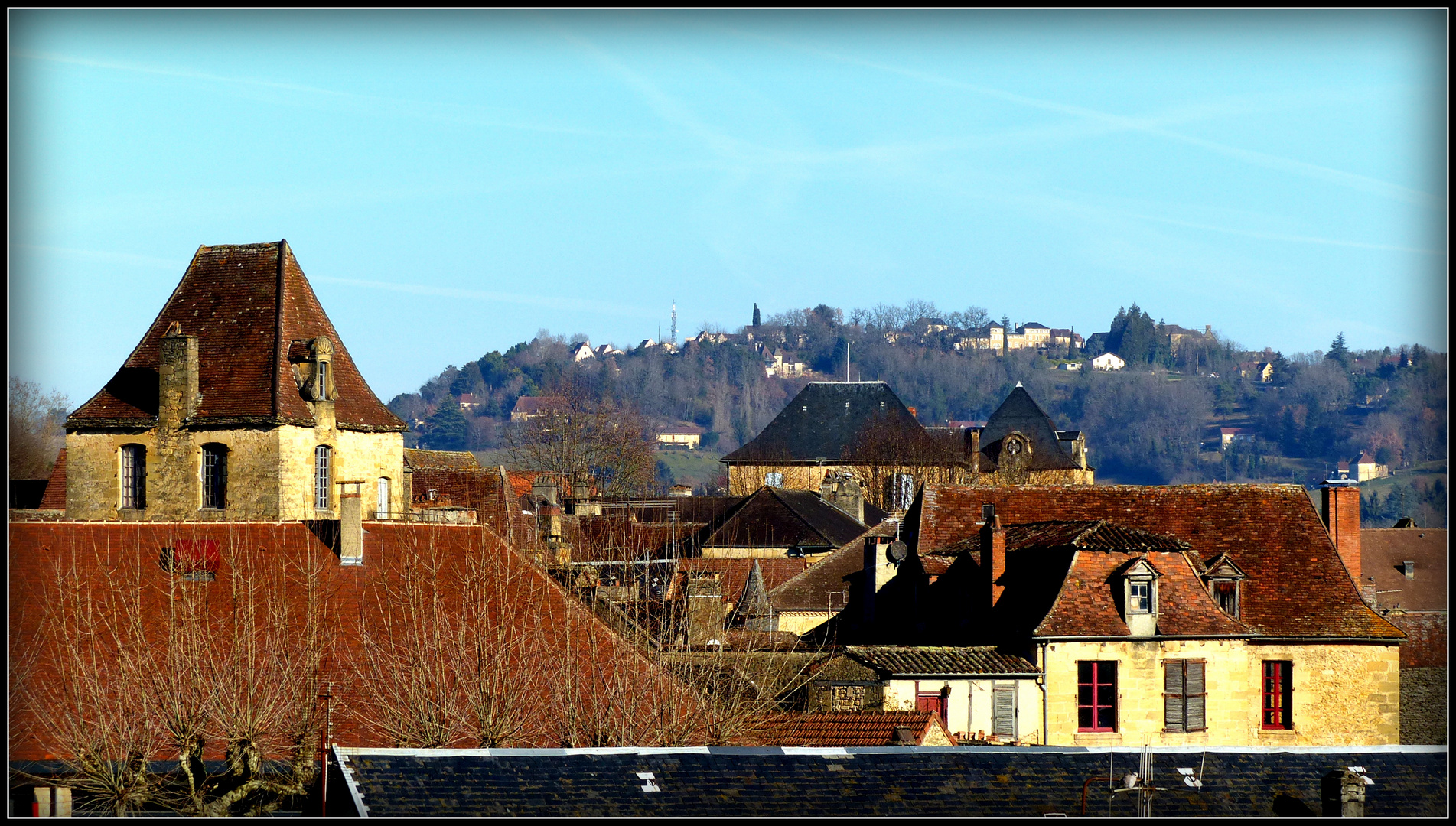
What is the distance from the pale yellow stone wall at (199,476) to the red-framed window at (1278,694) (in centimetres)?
1837

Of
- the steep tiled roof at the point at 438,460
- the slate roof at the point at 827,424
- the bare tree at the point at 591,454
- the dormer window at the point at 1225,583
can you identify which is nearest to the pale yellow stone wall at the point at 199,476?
the dormer window at the point at 1225,583

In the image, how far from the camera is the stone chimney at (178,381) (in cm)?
3688

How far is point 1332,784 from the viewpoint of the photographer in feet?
63.8

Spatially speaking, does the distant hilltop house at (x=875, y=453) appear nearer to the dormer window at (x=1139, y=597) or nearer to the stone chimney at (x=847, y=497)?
the stone chimney at (x=847, y=497)

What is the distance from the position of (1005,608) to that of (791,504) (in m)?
31.6

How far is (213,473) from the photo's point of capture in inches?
1448

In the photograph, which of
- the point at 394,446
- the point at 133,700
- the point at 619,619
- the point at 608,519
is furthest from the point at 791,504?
the point at 133,700

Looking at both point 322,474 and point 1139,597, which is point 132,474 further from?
point 1139,597

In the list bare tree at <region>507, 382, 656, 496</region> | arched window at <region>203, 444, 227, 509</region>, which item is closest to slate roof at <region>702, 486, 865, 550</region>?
bare tree at <region>507, 382, 656, 496</region>

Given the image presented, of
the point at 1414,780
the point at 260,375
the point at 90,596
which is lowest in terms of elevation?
the point at 1414,780

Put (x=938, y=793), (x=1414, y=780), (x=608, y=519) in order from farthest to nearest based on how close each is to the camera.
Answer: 1. (x=608, y=519)
2. (x=1414, y=780)
3. (x=938, y=793)

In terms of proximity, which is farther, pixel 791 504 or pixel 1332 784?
pixel 791 504

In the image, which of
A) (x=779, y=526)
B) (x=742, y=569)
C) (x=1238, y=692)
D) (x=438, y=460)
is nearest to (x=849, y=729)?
(x=1238, y=692)

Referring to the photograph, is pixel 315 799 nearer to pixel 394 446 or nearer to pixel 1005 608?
pixel 1005 608
